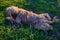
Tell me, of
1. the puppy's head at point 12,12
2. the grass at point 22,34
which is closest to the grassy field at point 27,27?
the grass at point 22,34

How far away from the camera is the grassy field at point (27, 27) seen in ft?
23.3

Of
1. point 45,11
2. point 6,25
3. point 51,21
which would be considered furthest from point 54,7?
point 6,25

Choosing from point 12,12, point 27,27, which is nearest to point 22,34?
point 27,27

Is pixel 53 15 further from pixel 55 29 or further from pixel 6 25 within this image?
pixel 6 25

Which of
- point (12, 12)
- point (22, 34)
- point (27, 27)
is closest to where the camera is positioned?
point (22, 34)

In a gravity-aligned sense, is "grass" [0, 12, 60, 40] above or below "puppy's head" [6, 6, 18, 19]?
below

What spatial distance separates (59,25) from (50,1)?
1.67 meters

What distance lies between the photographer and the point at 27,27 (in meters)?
→ 7.64

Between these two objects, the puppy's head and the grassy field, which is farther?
the puppy's head

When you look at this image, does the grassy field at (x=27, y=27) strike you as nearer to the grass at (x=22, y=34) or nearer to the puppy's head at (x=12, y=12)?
the grass at (x=22, y=34)

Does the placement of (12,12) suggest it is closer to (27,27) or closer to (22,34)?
(27,27)

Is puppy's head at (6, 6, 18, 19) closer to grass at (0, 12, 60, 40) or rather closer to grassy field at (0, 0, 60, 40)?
grassy field at (0, 0, 60, 40)

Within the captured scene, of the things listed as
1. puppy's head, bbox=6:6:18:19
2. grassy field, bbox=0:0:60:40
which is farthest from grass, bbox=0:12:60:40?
puppy's head, bbox=6:6:18:19

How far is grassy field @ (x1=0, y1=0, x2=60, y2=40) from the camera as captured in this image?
7.10 metres
